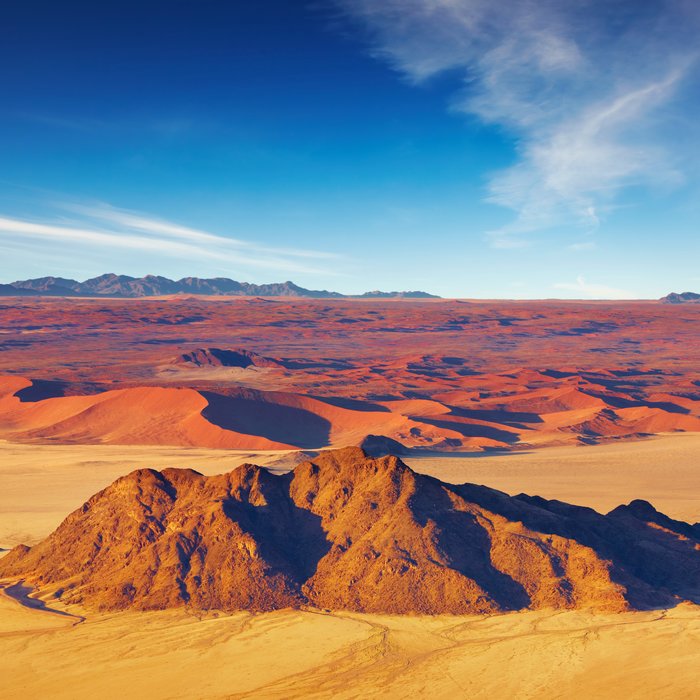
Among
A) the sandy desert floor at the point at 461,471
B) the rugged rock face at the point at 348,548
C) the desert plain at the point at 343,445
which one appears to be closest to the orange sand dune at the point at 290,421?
the desert plain at the point at 343,445

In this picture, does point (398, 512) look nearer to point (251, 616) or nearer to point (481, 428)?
point (251, 616)

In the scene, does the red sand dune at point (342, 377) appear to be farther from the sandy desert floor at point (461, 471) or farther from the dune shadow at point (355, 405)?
the sandy desert floor at point (461, 471)

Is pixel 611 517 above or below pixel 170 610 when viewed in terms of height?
above

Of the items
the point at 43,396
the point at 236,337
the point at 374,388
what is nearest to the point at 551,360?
the point at 374,388

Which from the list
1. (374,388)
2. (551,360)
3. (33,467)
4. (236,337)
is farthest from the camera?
(236,337)

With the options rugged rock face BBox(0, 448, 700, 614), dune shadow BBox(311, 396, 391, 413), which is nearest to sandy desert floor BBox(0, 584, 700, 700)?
rugged rock face BBox(0, 448, 700, 614)

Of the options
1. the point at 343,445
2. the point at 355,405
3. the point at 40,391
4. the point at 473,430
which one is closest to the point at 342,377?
the point at 355,405
